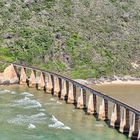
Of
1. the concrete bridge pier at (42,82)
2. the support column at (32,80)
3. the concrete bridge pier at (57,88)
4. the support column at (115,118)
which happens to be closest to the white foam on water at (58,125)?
the support column at (115,118)

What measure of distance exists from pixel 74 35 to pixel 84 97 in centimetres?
5303

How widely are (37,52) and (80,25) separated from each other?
21.5m

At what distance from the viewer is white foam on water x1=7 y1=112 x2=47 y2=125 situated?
74.0m

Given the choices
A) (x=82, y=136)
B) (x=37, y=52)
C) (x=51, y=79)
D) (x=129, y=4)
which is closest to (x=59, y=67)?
(x=37, y=52)

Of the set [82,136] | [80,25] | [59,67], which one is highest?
[80,25]

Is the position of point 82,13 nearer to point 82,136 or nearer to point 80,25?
point 80,25

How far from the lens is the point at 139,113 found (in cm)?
6419

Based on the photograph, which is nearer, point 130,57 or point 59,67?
point 59,67

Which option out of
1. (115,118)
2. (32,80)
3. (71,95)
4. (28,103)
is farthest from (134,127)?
(32,80)

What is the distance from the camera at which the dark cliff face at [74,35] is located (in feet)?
421

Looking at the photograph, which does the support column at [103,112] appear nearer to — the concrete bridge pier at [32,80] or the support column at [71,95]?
the support column at [71,95]

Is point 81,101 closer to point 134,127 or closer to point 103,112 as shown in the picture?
point 103,112

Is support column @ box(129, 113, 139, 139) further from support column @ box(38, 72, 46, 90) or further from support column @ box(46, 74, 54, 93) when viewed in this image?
support column @ box(38, 72, 46, 90)

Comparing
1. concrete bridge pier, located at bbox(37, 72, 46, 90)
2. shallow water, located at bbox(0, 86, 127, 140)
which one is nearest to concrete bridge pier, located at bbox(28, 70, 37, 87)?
concrete bridge pier, located at bbox(37, 72, 46, 90)
